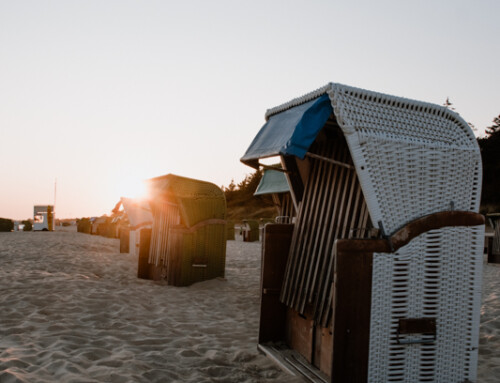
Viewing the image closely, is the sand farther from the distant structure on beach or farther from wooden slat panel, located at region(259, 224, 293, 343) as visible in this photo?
the distant structure on beach

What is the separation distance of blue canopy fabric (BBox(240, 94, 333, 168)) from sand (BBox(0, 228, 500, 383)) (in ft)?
6.40

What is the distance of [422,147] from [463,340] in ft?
4.95

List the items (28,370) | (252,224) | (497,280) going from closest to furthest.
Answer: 1. (28,370)
2. (497,280)
3. (252,224)

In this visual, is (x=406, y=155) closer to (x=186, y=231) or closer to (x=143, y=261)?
(x=186, y=231)

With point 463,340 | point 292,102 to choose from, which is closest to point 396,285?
point 463,340

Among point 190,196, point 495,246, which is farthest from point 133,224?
point 495,246

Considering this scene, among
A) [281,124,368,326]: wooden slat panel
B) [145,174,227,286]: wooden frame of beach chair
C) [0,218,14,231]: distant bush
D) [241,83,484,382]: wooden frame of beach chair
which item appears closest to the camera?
[241,83,484,382]: wooden frame of beach chair

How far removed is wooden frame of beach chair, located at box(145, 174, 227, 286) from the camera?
909 cm

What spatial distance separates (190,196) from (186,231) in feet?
2.61

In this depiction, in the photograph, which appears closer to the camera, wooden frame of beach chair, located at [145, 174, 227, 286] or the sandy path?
the sandy path

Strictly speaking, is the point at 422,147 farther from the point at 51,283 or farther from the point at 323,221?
the point at 51,283

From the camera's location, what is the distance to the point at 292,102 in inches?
158

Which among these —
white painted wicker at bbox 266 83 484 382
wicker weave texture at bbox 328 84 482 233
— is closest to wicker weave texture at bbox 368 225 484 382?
white painted wicker at bbox 266 83 484 382

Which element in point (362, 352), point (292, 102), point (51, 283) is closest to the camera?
point (362, 352)
